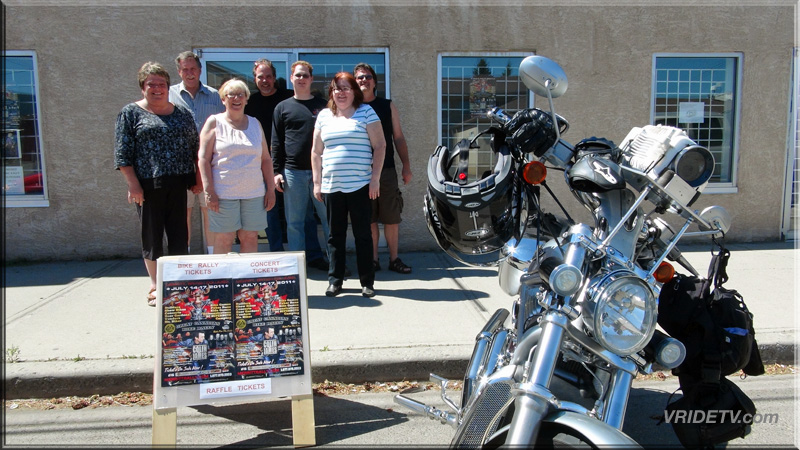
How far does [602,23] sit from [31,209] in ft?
22.1

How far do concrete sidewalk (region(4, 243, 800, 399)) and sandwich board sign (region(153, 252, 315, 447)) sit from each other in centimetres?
48

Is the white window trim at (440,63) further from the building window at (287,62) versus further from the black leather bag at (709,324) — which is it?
the black leather bag at (709,324)

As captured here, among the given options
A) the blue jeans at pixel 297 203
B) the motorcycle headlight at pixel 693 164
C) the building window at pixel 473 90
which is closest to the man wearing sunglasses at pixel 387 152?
the blue jeans at pixel 297 203

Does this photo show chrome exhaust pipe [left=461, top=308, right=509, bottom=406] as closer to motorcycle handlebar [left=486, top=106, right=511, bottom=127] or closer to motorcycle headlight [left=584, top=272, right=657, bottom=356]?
motorcycle headlight [left=584, top=272, right=657, bottom=356]

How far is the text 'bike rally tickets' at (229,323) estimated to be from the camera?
301 cm

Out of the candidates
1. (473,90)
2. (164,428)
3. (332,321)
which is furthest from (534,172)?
(473,90)

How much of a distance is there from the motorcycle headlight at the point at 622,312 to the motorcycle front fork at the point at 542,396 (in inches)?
4.5

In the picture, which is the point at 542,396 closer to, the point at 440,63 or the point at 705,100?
the point at 440,63

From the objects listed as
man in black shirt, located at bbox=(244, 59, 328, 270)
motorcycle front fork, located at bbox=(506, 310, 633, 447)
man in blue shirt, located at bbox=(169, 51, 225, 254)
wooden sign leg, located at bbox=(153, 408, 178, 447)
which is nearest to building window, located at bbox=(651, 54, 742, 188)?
man in black shirt, located at bbox=(244, 59, 328, 270)

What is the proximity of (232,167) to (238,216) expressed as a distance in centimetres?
40

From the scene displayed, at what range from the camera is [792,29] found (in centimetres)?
701

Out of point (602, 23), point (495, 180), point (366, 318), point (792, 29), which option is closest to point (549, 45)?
point (602, 23)

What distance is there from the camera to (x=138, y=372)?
12.2ft

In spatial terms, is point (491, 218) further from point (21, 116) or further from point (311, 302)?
point (21, 116)
